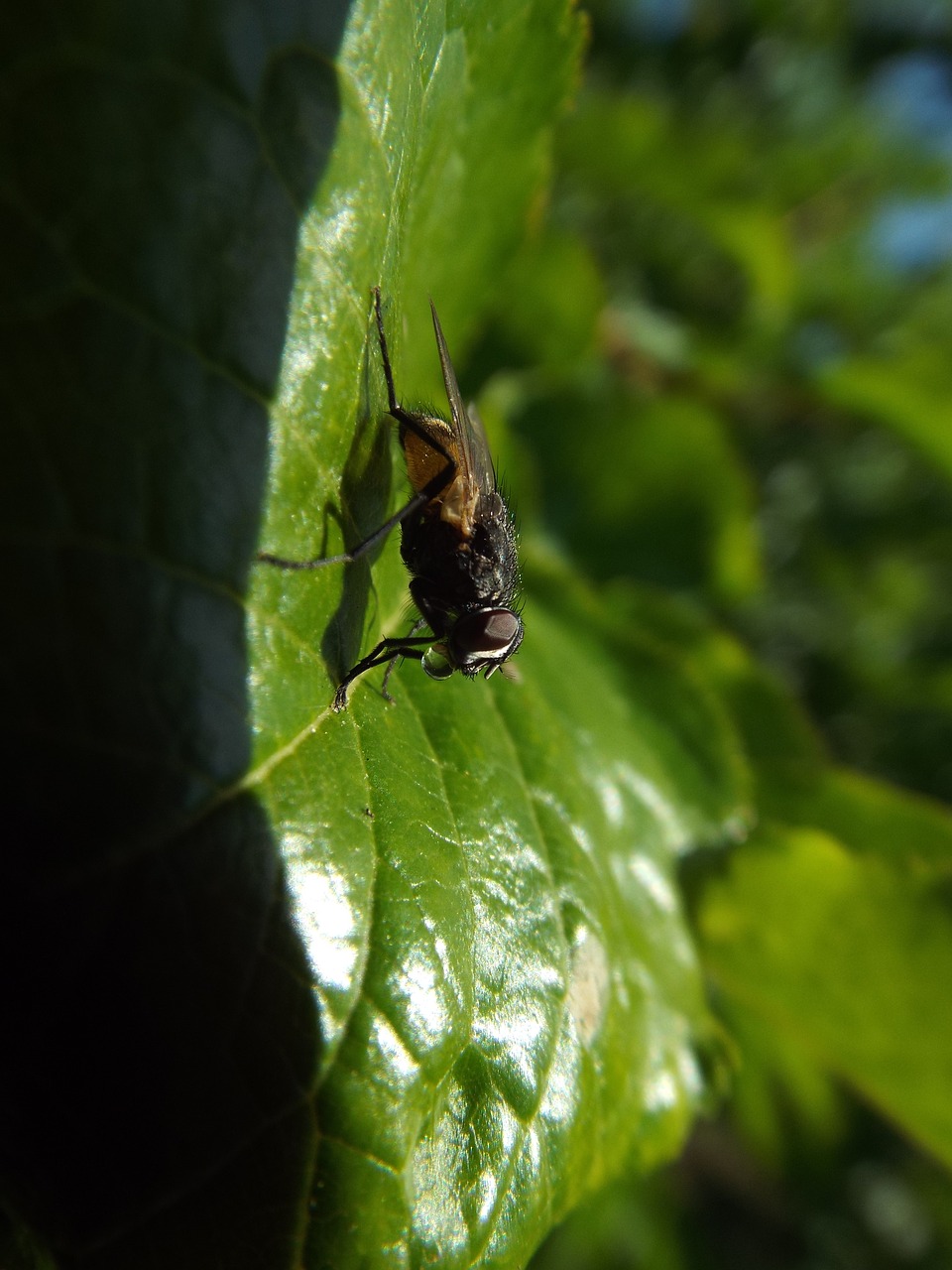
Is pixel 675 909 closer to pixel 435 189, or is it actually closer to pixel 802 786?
pixel 802 786

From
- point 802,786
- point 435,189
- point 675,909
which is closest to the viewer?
point 435,189

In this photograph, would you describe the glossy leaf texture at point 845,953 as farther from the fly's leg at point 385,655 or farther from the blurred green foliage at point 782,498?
the fly's leg at point 385,655

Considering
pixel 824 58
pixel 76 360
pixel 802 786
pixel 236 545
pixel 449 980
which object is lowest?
pixel 802 786

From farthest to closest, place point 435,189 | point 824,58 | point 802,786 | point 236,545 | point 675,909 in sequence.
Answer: point 824,58 < point 802,786 < point 675,909 < point 435,189 < point 236,545

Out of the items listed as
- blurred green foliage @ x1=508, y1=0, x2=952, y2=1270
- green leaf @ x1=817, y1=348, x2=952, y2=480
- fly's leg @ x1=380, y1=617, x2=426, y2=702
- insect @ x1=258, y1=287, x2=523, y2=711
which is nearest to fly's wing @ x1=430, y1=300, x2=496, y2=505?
insect @ x1=258, y1=287, x2=523, y2=711

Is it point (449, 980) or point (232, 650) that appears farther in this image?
point (449, 980)

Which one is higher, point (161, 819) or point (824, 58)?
point (824, 58)

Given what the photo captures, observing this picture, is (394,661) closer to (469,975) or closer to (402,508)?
(402,508)

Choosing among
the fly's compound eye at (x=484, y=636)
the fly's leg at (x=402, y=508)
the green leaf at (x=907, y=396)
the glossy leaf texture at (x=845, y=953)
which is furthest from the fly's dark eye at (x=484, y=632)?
the green leaf at (x=907, y=396)

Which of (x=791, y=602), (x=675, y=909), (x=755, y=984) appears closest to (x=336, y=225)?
(x=675, y=909)
